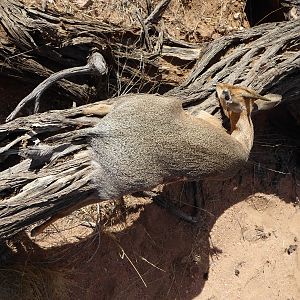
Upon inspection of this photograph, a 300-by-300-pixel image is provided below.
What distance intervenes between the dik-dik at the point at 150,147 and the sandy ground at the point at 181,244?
35.6 inches

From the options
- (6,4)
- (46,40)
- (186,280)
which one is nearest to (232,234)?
(186,280)

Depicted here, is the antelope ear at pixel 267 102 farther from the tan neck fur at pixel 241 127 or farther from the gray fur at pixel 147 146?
the gray fur at pixel 147 146

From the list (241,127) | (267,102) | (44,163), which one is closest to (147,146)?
(44,163)

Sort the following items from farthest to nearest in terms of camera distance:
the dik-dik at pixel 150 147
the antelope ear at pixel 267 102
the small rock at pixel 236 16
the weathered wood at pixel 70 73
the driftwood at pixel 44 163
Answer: the small rock at pixel 236 16, the antelope ear at pixel 267 102, the weathered wood at pixel 70 73, the dik-dik at pixel 150 147, the driftwood at pixel 44 163

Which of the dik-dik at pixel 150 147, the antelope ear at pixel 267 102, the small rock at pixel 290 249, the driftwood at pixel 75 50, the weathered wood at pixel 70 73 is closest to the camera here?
the dik-dik at pixel 150 147

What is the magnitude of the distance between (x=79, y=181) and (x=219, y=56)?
6.25 ft

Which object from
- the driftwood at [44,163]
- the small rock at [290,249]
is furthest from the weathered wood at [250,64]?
the small rock at [290,249]

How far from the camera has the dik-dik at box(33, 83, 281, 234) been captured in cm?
391

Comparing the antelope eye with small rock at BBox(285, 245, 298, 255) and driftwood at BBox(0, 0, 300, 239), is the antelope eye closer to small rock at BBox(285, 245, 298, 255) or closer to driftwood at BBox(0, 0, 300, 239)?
driftwood at BBox(0, 0, 300, 239)

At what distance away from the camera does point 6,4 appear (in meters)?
4.66

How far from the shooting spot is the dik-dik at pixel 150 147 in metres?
3.91

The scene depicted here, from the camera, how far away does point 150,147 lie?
3.93 meters

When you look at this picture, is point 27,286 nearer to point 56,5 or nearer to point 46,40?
point 46,40

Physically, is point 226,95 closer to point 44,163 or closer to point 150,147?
point 150,147
